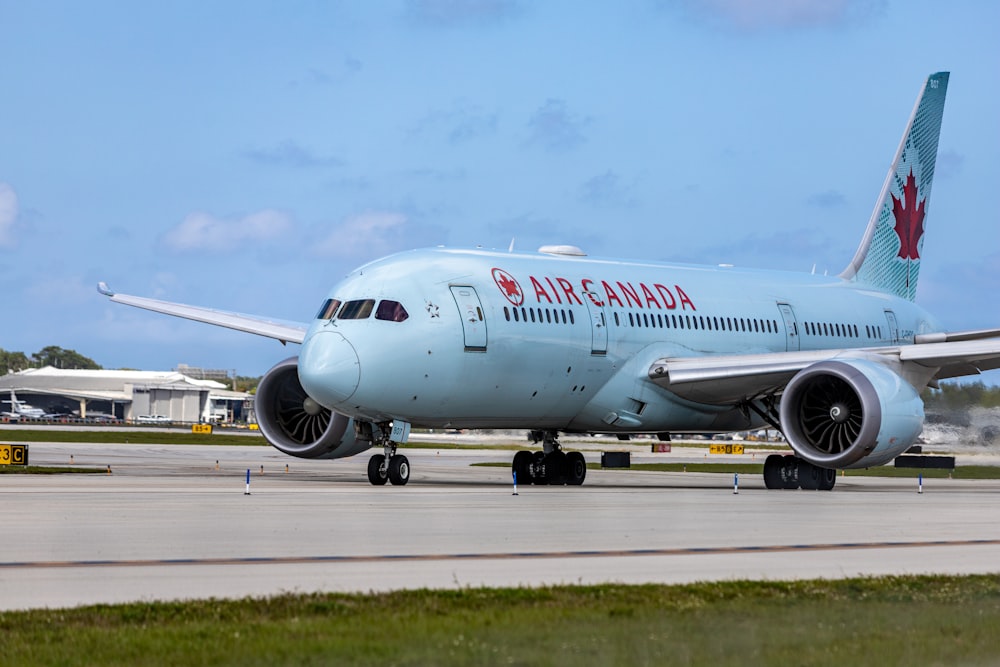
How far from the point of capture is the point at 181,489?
26.4 meters

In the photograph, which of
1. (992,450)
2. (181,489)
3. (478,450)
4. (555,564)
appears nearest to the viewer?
(555,564)

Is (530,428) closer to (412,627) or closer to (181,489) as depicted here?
A: (181,489)

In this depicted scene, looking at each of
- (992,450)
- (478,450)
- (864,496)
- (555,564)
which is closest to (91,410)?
(478,450)

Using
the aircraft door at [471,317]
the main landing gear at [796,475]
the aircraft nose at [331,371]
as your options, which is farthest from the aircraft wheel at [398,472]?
the main landing gear at [796,475]

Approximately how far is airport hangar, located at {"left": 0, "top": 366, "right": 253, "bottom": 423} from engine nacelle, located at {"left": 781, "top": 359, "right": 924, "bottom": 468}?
492 ft

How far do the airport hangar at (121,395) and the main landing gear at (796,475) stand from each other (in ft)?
484

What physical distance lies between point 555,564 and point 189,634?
16.6 feet

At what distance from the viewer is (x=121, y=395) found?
177250mm

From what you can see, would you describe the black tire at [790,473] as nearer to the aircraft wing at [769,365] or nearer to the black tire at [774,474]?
the black tire at [774,474]

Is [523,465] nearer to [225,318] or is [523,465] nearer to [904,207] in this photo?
[225,318]

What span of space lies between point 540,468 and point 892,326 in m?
13.4

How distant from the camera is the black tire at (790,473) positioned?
32.1 m

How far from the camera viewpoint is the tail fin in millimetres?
41781

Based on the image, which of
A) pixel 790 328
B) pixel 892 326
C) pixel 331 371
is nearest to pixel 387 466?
pixel 331 371
